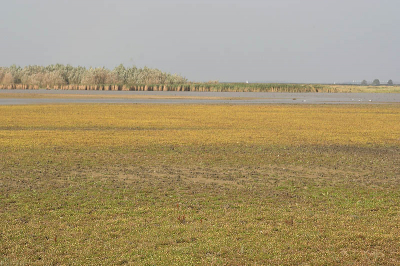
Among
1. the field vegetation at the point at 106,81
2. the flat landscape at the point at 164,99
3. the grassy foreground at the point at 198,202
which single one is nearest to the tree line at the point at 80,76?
the field vegetation at the point at 106,81

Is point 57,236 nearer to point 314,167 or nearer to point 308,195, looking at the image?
point 308,195

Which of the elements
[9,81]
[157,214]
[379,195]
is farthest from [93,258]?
[9,81]

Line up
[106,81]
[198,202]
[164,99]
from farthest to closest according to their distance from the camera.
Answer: [106,81] → [164,99] → [198,202]

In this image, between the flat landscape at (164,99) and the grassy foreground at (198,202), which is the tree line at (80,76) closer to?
the flat landscape at (164,99)

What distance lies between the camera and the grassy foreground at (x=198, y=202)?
866 centimetres

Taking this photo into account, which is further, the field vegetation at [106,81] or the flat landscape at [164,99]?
the field vegetation at [106,81]

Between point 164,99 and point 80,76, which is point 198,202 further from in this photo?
point 80,76

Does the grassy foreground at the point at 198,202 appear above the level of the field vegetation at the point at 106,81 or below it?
below

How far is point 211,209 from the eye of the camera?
38.2ft

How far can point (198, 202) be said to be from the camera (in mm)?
12406

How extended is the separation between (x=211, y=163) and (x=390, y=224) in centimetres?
923

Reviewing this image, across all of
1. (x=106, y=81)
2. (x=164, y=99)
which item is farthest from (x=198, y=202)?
(x=106, y=81)

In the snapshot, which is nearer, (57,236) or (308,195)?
(57,236)

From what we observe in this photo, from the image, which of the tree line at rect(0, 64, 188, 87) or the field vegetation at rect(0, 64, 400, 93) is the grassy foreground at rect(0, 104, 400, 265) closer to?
the field vegetation at rect(0, 64, 400, 93)
